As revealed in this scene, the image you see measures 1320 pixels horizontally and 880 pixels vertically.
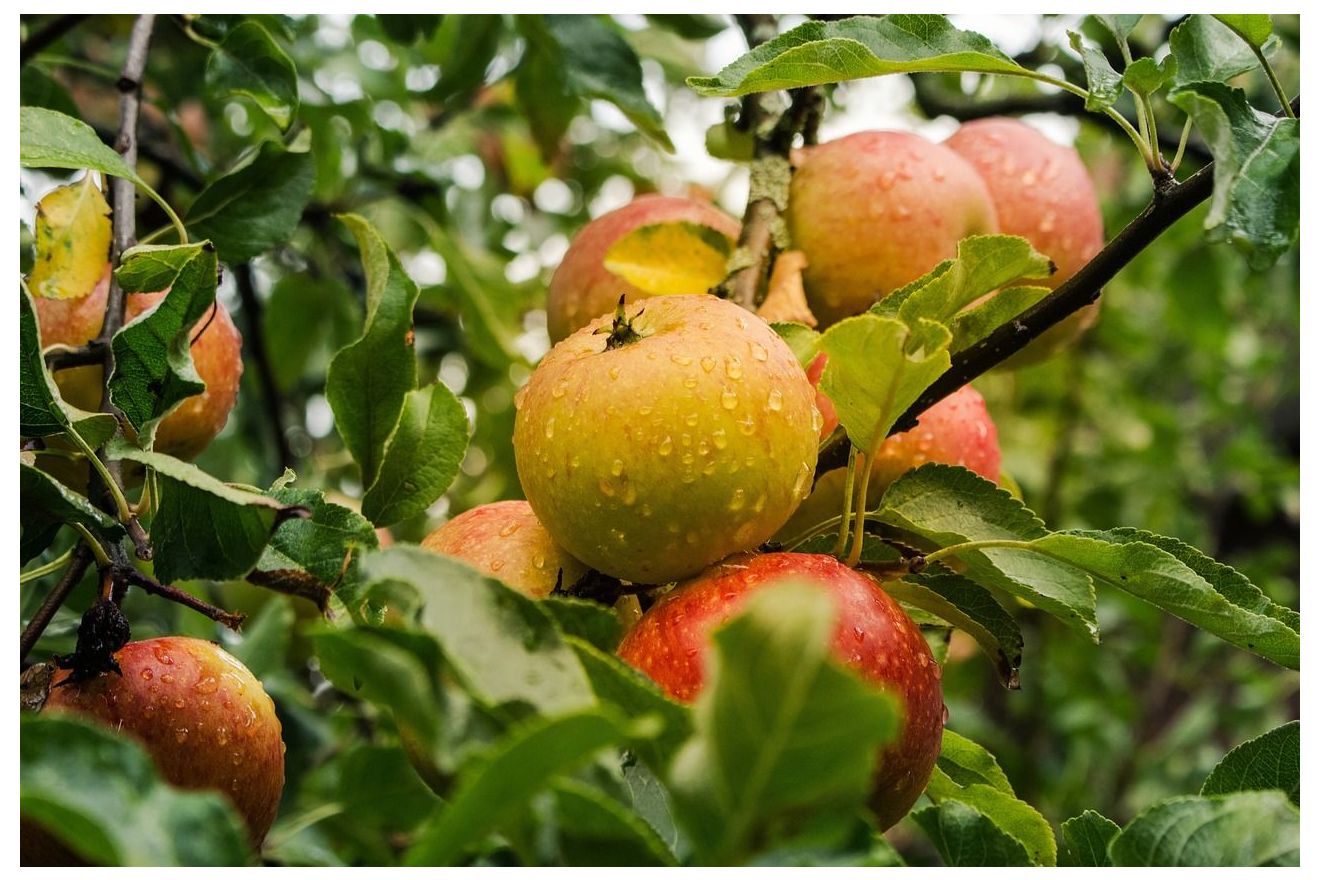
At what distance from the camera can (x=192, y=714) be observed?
64 cm

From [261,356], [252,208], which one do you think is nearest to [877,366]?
[252,208]

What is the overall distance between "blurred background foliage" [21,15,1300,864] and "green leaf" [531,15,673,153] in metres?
0.03

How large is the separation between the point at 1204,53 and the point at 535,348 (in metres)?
1.33

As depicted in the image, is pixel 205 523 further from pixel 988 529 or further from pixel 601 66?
pixel 601 66

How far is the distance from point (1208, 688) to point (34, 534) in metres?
2.99

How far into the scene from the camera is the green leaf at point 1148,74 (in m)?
0.64

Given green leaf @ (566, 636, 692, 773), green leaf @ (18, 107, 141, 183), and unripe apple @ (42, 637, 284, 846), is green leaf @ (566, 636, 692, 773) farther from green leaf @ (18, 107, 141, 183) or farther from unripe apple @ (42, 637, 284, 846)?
green leaf @ (18, 107, 141, 183)

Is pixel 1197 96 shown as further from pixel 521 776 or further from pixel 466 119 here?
pixel 466 119

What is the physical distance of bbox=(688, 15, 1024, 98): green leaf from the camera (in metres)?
0.65

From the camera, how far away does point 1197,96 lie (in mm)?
543

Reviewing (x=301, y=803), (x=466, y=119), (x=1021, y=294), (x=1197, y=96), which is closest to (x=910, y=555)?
(x=1021, y=294)

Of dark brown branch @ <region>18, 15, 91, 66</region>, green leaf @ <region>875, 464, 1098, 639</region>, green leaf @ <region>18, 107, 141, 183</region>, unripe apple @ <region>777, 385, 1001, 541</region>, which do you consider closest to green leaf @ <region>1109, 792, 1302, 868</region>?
green leaf @ <region>875, 464, 1098, 639</region>

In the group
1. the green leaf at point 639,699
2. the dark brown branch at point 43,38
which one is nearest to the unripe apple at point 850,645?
the green leaf at point 639,699

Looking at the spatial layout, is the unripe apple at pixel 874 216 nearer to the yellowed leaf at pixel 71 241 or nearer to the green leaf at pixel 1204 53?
the green leaf at pixel 1204 53
